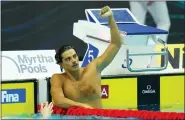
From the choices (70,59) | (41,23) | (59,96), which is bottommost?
(59,96)

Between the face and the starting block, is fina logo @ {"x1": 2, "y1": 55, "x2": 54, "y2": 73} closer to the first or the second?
the starting block

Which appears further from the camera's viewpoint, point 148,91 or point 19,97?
point 148,91

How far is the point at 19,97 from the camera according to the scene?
522 cm

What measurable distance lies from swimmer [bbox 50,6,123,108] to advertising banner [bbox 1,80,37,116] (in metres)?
0.60

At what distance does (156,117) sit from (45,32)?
491cm

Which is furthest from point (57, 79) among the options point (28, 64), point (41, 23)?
point (41, 23)

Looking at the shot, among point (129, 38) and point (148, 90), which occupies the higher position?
point (129, 38)

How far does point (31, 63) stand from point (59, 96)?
209 centimetres

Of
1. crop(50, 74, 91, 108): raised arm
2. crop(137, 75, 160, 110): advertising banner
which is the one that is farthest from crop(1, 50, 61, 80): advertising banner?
crop(50, 74, 91, 108): raised arm

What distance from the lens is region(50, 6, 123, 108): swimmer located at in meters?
4.59

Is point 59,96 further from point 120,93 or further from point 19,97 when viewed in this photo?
point 120,93

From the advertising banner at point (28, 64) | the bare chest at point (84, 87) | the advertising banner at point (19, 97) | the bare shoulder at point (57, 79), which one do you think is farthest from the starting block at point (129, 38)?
the bare shoulder at point (57, 79)

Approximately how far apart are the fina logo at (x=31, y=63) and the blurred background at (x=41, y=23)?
1441 mm

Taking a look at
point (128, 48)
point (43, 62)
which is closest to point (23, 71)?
point (43, 62)
